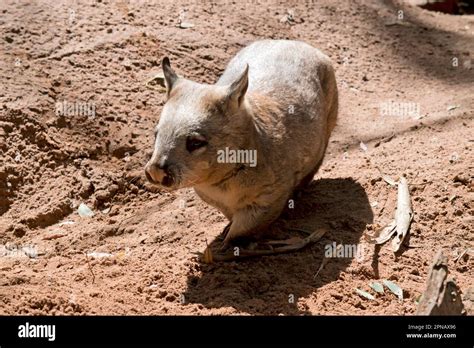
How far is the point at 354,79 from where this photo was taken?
7.58 meters

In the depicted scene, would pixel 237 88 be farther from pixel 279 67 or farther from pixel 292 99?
pixel 279 67

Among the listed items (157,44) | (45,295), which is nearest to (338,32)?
(157,44)

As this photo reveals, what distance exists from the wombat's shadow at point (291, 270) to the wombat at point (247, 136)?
0.22 metres

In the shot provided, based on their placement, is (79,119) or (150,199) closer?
(150,199)

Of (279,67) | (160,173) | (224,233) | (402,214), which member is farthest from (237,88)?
(402,214)

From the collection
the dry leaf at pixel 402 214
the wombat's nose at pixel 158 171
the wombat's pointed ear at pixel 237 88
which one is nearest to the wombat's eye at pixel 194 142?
the wombat's nose at pixel 158 171

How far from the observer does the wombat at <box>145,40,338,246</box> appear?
4.27 m

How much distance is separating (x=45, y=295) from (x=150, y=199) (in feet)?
5.98

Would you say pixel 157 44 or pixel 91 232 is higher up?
pixel 157 44

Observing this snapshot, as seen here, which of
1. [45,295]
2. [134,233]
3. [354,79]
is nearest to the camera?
[45,295]

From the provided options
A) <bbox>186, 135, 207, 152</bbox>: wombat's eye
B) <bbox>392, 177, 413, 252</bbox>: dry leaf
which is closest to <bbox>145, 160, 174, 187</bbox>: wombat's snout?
<bbox>186, 135, 207, 152</bbox>: wombat's eye

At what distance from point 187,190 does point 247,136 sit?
4.43 ft

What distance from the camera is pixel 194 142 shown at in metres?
4.27

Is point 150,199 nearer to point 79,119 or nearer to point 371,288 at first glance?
point 79,119
